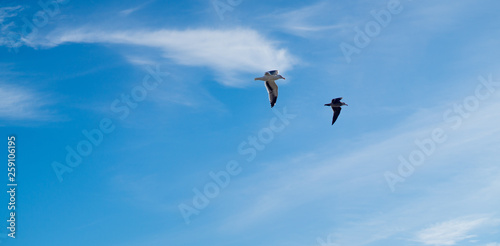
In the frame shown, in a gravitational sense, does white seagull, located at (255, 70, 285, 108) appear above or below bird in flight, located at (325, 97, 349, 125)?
above

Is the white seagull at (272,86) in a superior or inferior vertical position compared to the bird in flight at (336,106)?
superior

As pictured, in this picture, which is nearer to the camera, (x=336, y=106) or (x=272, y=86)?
(x=272, y=86)

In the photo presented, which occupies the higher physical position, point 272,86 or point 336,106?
point 272,86

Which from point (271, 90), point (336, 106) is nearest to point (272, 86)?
point (271, 90)

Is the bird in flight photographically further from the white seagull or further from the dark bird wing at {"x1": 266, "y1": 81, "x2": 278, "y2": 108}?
the dark bird wing at {"x1": 266, "y1": 81, "x2": 278, "y2": 108}

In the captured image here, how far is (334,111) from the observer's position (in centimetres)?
8869

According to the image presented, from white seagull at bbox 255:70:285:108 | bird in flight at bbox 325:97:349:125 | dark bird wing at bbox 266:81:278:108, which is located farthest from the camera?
bird in flight at bbox 325:97:349:125

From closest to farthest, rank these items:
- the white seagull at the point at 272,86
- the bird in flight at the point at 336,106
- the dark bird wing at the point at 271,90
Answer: the white seagull at the point at 272,86
the dark bird wing at the point at 271,90
the bird in flight at the point at 336,106

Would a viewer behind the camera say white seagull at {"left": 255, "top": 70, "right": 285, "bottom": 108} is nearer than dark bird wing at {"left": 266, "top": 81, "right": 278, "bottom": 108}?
Yes

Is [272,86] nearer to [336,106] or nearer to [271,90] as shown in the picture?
[271,90]

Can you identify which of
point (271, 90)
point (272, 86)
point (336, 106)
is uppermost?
point (272, 86)

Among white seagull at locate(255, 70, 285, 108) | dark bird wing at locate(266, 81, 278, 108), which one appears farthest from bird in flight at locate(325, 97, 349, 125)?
dark bird wing at locate(266, 81, 278, 108)

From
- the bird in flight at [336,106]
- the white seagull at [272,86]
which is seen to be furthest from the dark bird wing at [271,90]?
the bird in flight at [336,106]

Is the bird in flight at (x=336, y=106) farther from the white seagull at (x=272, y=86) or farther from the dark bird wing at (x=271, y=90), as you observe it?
the dark bird wing at (x=271, y=90)
